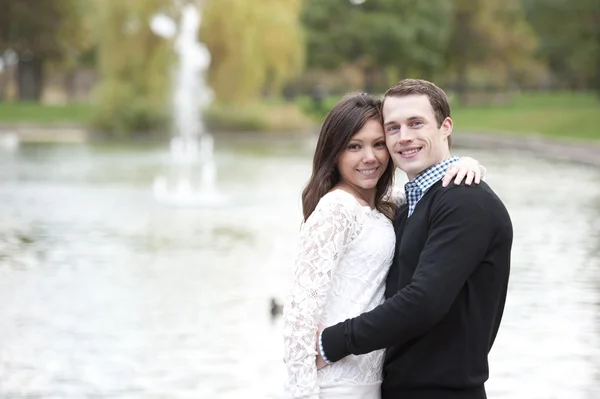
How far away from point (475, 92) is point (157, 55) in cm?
4134

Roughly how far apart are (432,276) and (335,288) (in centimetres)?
39

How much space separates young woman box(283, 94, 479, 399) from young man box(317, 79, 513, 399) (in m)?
0.05

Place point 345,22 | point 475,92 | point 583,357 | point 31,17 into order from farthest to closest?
point 475,92
point 345,22
point 31,17
point 583,357

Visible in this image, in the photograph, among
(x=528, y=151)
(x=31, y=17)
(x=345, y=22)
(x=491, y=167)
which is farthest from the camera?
(x=345, y=22)

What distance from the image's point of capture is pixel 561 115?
43.4 m

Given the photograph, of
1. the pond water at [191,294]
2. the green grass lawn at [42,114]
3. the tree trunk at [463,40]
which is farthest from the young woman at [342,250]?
the tree trunk at [463,40]

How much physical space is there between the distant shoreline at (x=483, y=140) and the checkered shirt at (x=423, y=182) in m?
24.1

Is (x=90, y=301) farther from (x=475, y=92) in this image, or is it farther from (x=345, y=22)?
(x=475, y=92)

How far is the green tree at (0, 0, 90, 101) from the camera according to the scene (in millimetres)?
Answer: 64000

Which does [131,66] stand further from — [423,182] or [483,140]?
[423,182]

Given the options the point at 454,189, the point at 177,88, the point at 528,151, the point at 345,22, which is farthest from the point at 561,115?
the point at 454,189

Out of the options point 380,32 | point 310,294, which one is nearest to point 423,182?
point 310,294

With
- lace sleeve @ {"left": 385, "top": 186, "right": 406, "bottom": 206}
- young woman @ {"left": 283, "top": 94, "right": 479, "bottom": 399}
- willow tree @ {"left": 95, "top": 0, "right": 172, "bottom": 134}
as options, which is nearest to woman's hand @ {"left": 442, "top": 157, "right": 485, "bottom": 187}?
young woman @ {"left": 283, "top": 94, "right": 479, "bottom": 399}

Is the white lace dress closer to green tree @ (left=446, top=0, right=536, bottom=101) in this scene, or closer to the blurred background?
the blurred background
